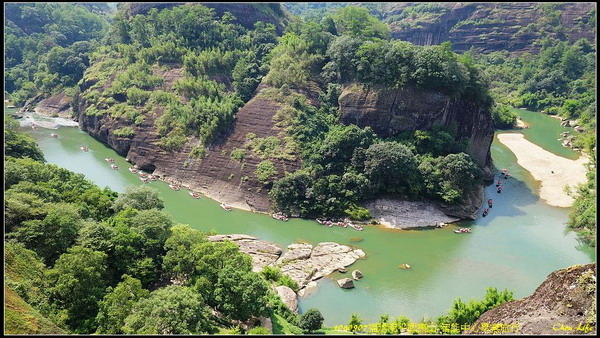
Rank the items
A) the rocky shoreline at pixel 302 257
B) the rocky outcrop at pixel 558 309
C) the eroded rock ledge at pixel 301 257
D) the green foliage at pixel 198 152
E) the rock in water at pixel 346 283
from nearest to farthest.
Result: the rocky outcrop at pixel 558 309, the rock in water at pixel 346 283, the rocky shoreline at pixel 302 257, the eroded rock ledge at pixel 301 257, the green foliage at pixel 198 152

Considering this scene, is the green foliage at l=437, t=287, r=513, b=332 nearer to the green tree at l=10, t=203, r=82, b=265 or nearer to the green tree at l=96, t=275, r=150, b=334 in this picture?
the green tree at l=96, t=275, r=150, b=334

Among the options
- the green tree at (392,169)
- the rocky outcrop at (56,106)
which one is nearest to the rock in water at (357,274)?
the green tree at (392,169)

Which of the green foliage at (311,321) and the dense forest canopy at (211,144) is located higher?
the dense forest canopy at (211,144)

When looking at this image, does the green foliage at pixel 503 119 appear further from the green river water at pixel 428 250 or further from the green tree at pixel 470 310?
the green tree at pixel 470 310

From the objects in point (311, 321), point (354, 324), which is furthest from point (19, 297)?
point (354, 324)

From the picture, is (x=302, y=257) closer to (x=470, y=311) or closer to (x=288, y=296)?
(x=288, y=296)

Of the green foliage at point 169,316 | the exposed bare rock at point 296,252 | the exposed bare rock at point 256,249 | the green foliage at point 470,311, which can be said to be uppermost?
the green foliage at point 169,316

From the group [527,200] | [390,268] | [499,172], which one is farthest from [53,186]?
[499,172]
